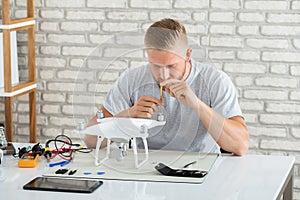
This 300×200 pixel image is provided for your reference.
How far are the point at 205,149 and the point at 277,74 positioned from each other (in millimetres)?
1222

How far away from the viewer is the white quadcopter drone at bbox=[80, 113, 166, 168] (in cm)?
210

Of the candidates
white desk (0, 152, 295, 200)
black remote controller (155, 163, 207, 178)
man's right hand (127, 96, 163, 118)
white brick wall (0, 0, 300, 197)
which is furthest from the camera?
white brick wall (0, 0, 300, 197)

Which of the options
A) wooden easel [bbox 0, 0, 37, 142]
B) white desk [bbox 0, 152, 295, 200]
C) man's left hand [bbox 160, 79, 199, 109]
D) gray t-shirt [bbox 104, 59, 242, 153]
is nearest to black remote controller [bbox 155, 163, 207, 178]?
white desk [bbox 0, 152, 295, 200]

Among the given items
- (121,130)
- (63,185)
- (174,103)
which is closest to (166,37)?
(174,103)

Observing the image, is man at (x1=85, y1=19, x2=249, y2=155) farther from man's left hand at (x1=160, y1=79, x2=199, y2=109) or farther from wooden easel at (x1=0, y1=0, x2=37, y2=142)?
wooden easel at (x1=0, y1=0, x2=37, y2=142)

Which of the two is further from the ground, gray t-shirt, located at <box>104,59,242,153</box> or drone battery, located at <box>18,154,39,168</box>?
gray t-shirt, located at <box>104,59,242,153</box>

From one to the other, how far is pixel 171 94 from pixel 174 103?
1.3 inches

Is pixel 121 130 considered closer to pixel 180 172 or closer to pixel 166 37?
pixel 180 172

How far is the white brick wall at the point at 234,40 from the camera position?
11.0 feet

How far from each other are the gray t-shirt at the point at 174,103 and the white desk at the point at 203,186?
0.13 meters

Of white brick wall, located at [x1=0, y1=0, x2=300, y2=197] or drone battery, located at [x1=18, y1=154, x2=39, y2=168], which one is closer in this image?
drone battery, located at [x1=18, y1=154, x2=39, y2=168]

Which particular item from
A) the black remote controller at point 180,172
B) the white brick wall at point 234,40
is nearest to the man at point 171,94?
the black remote controller at point 180,172

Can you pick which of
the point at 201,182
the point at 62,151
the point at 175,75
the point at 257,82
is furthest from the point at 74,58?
the point at 201,182

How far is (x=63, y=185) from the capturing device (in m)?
1.93
